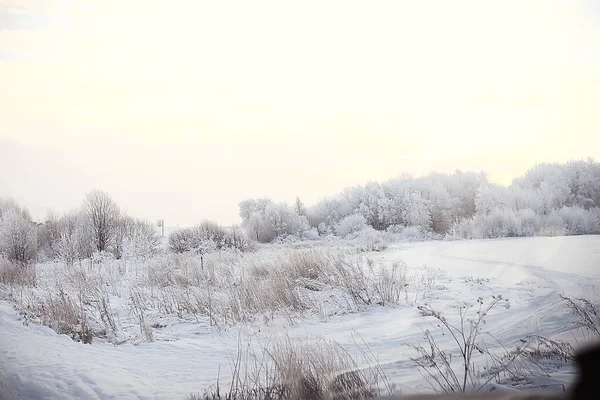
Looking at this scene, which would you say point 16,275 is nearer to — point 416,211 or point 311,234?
point 311,234

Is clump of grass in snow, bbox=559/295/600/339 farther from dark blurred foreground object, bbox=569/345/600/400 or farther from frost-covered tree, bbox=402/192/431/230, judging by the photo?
dark blurred foreground object, bbox=569/345/600/400

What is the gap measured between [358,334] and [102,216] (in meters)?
6.38

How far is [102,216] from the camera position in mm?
8180

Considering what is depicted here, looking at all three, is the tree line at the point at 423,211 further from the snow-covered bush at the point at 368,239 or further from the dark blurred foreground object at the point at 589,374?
the dark blurred foreground object at the point at 589,374

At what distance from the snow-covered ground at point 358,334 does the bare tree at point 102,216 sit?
1977 millimetres

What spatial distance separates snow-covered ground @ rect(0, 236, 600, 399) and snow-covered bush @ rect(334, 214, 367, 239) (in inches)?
50.3

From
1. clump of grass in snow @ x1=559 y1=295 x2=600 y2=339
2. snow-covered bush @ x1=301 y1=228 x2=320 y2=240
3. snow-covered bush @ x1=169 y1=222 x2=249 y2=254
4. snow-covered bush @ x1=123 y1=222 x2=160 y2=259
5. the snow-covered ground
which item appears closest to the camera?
the snow-covered ground

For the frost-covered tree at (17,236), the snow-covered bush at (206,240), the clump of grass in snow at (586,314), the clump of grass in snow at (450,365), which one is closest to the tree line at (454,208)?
the clump of grass in snow at (586,314)

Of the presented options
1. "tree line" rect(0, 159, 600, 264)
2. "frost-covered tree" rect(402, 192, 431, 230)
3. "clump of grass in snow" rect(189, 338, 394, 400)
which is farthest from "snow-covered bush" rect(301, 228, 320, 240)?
"clump of grass in snow" rect(189, 338, 394, 400)

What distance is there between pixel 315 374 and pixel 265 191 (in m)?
3.59

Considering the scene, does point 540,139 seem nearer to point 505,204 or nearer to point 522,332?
point 505,204

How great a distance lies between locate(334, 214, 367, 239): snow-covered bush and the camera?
649 cm

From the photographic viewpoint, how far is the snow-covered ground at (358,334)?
9.87 ft

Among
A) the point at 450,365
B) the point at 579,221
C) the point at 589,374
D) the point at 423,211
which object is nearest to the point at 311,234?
the point at 423,211
